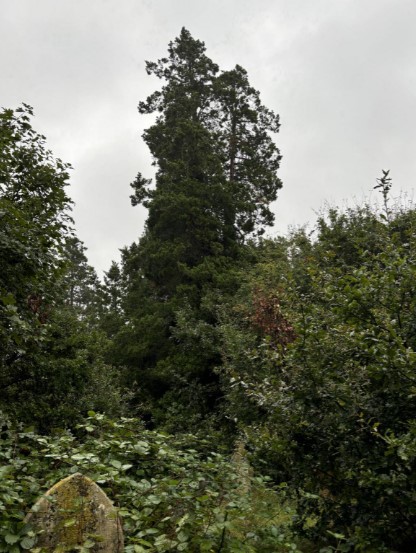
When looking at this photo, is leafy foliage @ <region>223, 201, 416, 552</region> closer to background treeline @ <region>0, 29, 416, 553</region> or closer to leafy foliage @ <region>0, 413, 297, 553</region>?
background treeline @ <region>0, 29, 416, 553</region>

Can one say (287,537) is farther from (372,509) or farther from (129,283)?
(129,283)

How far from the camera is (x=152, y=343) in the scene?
18.6 m

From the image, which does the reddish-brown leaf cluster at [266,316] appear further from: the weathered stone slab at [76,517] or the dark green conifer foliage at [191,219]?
the weathered stone slab at [76,517]

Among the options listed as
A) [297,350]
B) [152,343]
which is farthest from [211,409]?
[297,350]

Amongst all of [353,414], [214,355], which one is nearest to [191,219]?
[214,355]

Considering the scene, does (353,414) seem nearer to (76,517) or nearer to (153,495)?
(153,495)

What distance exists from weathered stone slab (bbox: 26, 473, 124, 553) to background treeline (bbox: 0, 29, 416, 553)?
15 centimetres


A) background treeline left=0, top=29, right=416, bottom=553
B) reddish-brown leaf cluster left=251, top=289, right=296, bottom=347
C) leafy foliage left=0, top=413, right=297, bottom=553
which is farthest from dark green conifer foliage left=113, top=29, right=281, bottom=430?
leafy foliage left=0, top=413, right=297, bottom=553

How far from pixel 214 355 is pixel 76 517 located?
12.8m

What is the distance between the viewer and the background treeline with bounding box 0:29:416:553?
3.94 meters

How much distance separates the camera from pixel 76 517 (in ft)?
13.0

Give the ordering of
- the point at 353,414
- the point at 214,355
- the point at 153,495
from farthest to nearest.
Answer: the point at 214,355
the point at 353,414
the point at 153,495

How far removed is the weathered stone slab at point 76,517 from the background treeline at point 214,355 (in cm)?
15

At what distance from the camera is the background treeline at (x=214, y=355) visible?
3.94 m
